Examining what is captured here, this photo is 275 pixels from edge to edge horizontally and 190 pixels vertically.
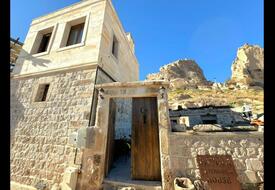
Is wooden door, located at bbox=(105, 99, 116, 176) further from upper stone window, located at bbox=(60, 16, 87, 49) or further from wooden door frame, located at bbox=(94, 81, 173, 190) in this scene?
upper stone window, located at bbox=(60, 16, 87, 49)

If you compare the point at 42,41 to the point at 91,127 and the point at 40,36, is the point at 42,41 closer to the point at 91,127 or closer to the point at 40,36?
the point at 40,36

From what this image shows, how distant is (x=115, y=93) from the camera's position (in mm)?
4875

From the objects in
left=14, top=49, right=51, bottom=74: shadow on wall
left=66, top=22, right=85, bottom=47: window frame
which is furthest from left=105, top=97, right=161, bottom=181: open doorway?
left=14, top=49, right=51, bottom=74: shadow on wall

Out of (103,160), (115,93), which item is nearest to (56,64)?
(115,93)

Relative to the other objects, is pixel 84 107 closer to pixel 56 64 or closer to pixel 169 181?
pixel 56 64

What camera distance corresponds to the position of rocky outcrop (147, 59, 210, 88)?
130 feet

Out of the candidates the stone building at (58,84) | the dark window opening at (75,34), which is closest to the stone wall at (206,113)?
the stone building at (58,84)

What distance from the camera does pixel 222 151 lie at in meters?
3.42

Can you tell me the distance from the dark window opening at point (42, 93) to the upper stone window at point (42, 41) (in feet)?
7.06

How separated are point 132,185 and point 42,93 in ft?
17.1

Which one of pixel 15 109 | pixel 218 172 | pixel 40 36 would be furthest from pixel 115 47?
pixel 218 172

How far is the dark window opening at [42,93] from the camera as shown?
19.1 ft

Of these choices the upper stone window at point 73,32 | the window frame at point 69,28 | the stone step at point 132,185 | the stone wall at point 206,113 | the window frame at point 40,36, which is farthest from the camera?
the stone wall at point 206,113

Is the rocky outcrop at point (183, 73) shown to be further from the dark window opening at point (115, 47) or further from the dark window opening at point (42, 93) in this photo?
the dark window opening at point (42, 93)
